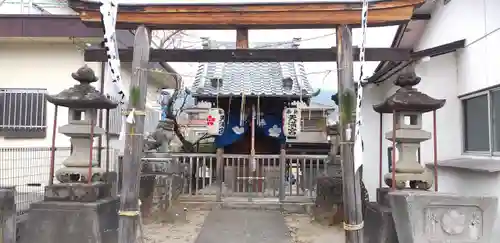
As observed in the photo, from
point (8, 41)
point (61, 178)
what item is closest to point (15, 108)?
point (8, 41)

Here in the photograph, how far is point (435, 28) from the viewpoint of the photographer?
8.30m

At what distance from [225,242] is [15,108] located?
6778mm

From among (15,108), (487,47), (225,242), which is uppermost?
(487,47)

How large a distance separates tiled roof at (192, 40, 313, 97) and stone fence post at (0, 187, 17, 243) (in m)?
8.66

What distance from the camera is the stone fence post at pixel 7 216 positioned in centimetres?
557

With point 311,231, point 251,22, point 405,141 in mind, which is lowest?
point 311,231

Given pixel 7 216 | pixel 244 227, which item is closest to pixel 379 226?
pixel 244 227

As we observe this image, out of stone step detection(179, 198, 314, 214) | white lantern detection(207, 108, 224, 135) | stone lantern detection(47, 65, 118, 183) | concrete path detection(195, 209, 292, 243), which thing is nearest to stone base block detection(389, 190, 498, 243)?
concrete path detection(195, 209, 292, 243)

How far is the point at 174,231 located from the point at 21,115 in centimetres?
522

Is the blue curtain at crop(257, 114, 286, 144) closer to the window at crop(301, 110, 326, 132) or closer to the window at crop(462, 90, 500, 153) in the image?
the window at crop(301, 110, 326, 132)

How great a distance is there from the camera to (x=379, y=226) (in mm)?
5887

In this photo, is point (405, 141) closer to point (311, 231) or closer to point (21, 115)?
point (311, 231)

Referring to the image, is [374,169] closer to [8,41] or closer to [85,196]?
[85,196]

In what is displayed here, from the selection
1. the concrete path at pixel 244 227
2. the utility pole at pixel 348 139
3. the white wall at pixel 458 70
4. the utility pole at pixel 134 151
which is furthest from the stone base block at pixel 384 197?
the utility pole at pixel 134 151
